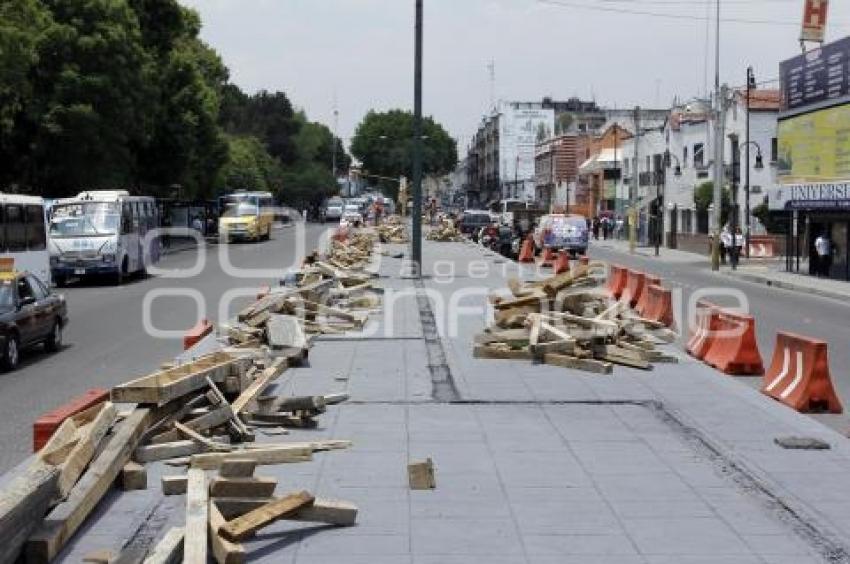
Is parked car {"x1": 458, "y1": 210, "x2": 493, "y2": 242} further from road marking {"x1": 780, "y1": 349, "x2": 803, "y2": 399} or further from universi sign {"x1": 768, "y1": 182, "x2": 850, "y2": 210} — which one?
road marking {"x1": 780, "y1": 349, "x2": 803, "y2": 399}

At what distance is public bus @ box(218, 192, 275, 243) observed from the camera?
210 ft

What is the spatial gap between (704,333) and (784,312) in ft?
32.5

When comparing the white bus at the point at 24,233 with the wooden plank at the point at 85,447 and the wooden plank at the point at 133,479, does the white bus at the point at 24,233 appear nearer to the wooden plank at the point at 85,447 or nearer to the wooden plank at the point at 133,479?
the wooden plank at the point at 85,447

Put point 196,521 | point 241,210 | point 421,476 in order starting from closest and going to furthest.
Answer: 1. point 196,521
2. point 421,476
3. point 241,210

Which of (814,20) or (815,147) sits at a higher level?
(814,20)

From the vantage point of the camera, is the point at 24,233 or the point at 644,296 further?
the point at 24,233

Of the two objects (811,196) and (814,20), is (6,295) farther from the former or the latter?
(814,20)

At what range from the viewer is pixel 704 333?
52.3 feet

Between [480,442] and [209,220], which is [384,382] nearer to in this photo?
[480,442]

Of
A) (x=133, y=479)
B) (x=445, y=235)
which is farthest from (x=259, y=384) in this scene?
(x=445, y=235)

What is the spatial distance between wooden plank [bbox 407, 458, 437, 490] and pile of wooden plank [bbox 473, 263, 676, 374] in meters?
5.89

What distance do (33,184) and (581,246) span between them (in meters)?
23.0

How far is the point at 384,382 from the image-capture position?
1288 centimetres

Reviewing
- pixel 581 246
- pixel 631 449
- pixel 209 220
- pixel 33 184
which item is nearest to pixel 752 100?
A: pixel 581 246
